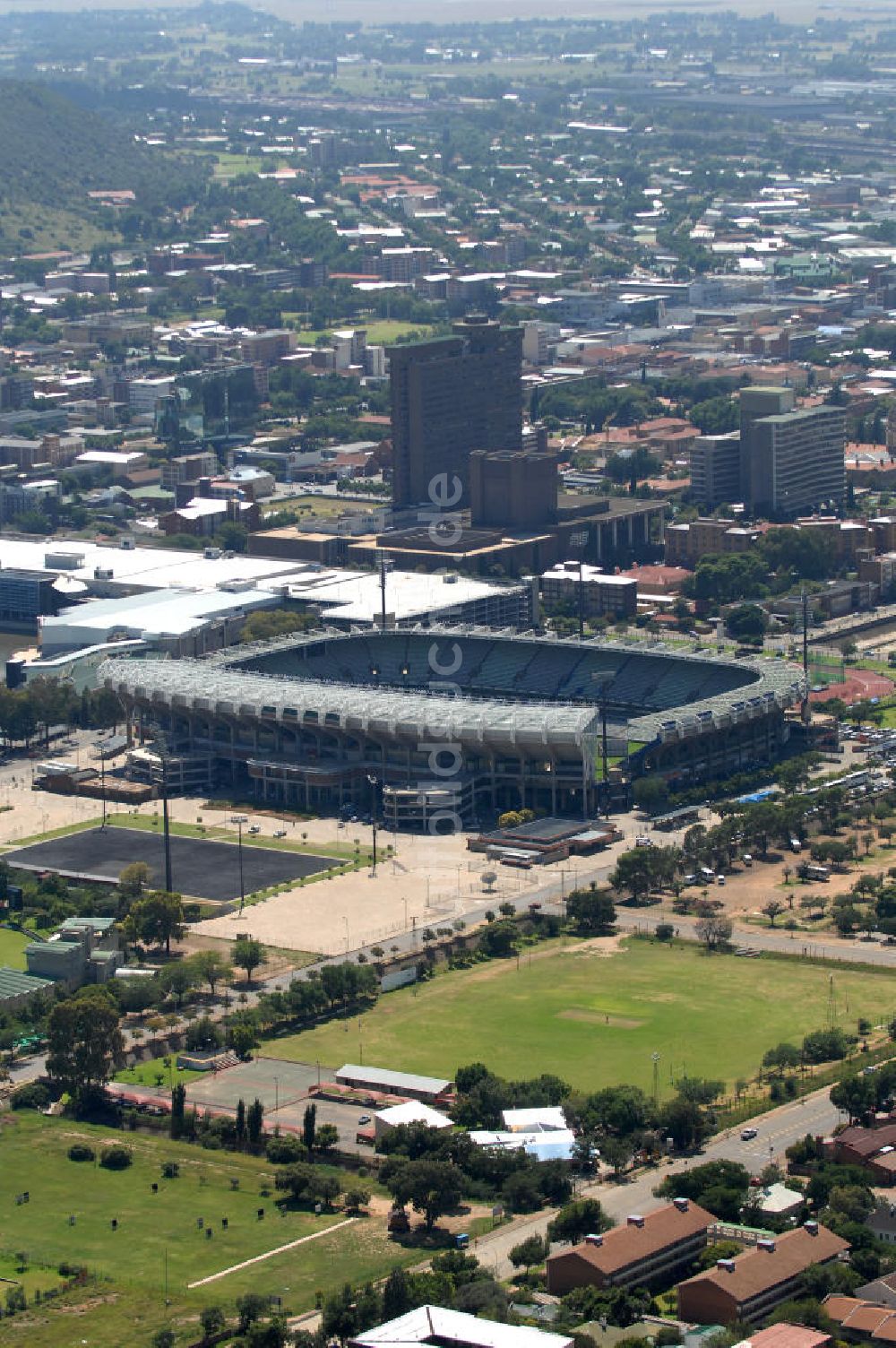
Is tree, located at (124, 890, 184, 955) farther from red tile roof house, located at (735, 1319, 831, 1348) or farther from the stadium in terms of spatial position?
red tile roof house, located at (735, 1319, 831, 1348)

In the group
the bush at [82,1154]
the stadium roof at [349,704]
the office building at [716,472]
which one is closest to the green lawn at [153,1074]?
the bush at [82,1154]

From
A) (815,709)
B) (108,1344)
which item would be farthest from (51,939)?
(815,709)

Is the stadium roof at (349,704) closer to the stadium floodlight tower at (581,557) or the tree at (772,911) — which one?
the tree at (772,911)

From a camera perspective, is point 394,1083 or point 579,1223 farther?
point 394,1083

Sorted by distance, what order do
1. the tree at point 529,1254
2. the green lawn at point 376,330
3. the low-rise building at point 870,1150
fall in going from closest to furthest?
the tree at point 529,1254
the low-rise building at point 870,1150
the green lawn at point 376,330

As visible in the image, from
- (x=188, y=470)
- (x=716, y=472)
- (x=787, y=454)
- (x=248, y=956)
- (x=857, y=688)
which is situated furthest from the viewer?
(x=188, y=470)

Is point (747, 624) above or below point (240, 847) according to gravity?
below

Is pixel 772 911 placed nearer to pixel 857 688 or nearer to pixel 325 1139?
pixel 325 1139

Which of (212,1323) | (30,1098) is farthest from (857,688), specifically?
(212,1323)
